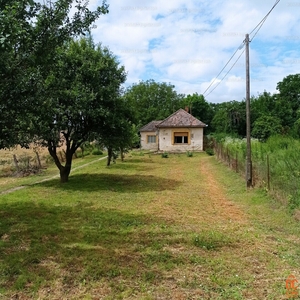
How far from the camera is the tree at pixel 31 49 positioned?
16.3 feet

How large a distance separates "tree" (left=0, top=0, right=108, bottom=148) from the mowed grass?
2598 millimetres

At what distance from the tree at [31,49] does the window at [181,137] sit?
2782cm

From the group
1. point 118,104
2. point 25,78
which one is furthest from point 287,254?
point 118,104

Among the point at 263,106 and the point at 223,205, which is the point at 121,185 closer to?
the point at 223,205

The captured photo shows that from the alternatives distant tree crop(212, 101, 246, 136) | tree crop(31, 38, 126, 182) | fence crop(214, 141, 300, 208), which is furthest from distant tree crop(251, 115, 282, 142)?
tree crop(31, 38, 126, 182)

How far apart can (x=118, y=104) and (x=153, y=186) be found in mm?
3833

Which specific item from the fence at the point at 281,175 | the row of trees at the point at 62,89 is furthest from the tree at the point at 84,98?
the fence at the point at 281,175

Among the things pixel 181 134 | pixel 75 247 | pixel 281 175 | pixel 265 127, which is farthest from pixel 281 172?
pixel 181 134

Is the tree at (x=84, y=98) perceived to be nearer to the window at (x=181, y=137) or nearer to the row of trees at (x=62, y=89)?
the row of trees at (x=62, y=89)

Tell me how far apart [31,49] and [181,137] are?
2904 cm

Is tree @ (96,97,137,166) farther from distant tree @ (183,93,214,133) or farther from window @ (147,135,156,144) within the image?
distant tree @ (183,93,214,133)

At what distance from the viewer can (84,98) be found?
38.8ft

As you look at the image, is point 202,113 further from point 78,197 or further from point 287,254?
point 287,254

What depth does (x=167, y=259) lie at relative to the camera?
5.03m
